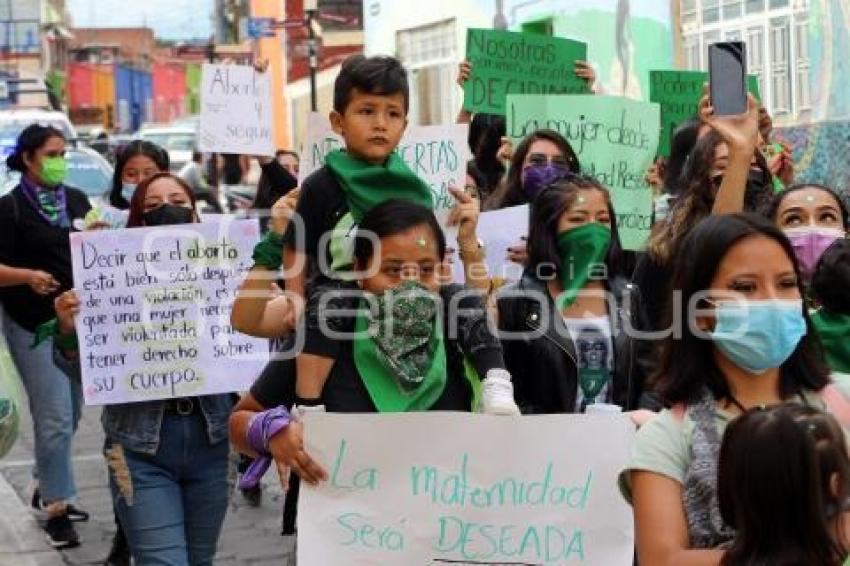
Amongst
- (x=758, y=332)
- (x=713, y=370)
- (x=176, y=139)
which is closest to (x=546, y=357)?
(x=713, y=370)

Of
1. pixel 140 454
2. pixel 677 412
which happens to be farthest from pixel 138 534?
pixel 677 412

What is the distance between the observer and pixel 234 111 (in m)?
7.90

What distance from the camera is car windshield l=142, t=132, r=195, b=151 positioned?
37656mm

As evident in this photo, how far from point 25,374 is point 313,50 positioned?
2253 centimetres

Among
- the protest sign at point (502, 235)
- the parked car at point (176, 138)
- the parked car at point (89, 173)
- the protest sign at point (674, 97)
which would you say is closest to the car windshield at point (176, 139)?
the parked car at point (176, 138)

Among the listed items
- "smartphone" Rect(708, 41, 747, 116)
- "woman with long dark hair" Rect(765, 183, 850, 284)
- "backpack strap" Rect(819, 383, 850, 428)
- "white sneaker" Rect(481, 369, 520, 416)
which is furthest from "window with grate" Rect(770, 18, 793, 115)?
"backpack strap" Rect(819, 383, 850, 428)

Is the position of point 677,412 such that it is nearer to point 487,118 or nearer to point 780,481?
point 780,481

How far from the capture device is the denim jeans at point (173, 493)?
496cm

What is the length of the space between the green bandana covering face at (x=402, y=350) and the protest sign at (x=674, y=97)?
4105 mm

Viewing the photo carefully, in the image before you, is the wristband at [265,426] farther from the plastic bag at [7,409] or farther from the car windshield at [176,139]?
the car windshield at [176,139]

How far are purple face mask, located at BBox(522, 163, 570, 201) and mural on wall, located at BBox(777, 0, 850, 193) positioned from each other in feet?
26.6

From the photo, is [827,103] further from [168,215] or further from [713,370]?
[713,370]

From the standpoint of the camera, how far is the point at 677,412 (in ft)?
9.80

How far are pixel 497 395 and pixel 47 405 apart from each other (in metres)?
4.21
